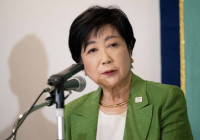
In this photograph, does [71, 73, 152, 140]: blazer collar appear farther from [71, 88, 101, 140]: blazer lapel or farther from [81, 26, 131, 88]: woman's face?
[81, 26, 131, 88]: woman's face

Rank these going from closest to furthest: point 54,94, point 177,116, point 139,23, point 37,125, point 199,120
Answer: point 54,94 < point 177,116 < point 199,120 < point 139,23 < point 37,125

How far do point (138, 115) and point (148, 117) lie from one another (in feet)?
0.22

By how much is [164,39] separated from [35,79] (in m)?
1.31

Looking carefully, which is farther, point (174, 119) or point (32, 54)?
point (32, 54)

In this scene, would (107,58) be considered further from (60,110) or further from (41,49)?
(41,49)

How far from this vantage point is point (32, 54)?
115 inches

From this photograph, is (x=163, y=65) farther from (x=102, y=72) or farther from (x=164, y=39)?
(x=102, y=72)

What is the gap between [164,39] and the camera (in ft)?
8.21

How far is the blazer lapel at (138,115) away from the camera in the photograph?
5.59ft

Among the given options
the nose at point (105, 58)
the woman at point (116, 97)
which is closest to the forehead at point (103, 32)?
the woman at point (116, 97)

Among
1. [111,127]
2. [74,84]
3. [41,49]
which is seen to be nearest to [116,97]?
[111,127]

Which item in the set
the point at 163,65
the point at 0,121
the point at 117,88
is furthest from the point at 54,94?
the point at 0,121

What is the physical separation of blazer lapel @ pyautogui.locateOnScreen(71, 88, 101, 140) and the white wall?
78cm

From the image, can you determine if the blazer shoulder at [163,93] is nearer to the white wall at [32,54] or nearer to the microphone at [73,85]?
the microphone at [73,85]
